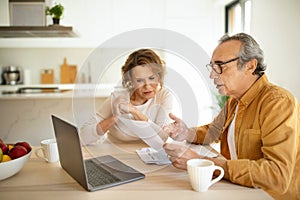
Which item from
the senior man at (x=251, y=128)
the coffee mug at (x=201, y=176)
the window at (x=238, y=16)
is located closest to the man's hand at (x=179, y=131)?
the senior man at (x=251, y=128)

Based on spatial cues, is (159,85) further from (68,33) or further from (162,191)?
A: (68,33)

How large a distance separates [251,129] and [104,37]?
324 centimetres

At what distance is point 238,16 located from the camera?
139 inches

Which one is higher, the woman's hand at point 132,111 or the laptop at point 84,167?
the woman's hand at point 132,111

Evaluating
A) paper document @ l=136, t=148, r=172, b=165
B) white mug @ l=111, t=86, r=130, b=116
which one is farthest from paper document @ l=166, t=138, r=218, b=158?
white mug @ l=111, t=86, r=130, b=116

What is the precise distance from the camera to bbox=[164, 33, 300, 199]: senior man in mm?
919

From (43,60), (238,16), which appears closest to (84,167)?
(238,16)

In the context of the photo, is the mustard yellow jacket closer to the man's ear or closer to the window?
the man's ear

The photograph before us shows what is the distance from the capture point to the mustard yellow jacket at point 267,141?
910mm

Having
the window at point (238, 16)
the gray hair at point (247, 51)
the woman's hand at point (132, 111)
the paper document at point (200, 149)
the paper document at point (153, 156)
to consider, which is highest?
the window at point (238, 16)

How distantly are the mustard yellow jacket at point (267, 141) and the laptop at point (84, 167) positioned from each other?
0.35 m

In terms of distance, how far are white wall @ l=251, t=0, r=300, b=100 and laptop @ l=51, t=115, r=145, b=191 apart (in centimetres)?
201

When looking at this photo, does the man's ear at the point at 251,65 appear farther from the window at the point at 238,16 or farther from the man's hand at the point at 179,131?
the window at the point at 238,16

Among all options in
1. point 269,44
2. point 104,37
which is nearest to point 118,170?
point 269,44
